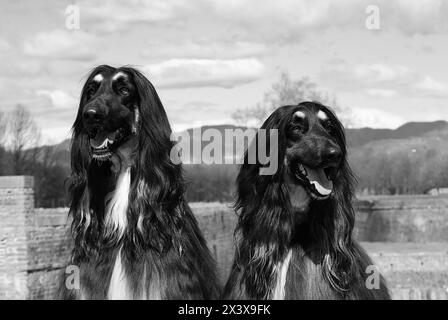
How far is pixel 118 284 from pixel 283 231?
3.83 feet

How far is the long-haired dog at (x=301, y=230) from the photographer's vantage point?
5.79m

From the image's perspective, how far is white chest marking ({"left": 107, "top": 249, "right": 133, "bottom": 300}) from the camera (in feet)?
19.3

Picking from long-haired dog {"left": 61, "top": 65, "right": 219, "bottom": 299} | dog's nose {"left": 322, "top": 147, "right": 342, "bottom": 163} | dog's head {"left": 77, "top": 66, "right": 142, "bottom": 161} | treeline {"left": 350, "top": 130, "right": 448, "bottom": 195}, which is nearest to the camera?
dog's nose {"left": 322, "top": 147, "right": 342, "bottom": 163}

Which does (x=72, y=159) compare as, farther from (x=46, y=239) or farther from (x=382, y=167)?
(x=382, y=167)

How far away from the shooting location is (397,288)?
79.2 ft

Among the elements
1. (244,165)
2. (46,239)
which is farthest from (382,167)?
(244,165)

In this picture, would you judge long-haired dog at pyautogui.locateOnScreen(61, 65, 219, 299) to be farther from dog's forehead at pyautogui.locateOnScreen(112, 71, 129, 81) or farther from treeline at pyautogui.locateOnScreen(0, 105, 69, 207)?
treeline at pyautogui.locateOnScreen(0, 105, 69, 207)

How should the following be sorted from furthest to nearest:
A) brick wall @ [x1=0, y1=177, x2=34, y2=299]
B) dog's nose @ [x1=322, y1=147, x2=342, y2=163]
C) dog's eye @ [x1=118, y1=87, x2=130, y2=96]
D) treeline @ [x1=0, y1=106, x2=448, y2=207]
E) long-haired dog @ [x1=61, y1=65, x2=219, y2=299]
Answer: treeline @ [x1=0, y1=106, x2=448, y2=207] < brick wall @ [x1=0, y1=177, x2=34, y2=299] < dog's eye @ [x1=118, y1=87, x2=130, y2=96] < long-haired dog @ [x1=61, y1=65, x2=219, y2=299] < dog's nose @ [x1=322, y1=147, x2=342, y2=163]

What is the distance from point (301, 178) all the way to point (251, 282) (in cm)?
78

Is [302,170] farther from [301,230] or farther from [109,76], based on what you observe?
[109,76]

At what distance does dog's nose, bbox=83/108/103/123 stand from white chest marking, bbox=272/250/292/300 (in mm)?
1538

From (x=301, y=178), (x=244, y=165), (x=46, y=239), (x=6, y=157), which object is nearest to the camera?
(x=301, y=178)

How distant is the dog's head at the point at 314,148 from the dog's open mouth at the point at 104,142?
1131 millimetres

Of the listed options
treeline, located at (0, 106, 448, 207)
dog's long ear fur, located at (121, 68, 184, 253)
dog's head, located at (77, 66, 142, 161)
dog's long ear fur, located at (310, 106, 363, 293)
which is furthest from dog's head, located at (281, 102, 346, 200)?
treeline, located at (0, 106, 448, 207)
